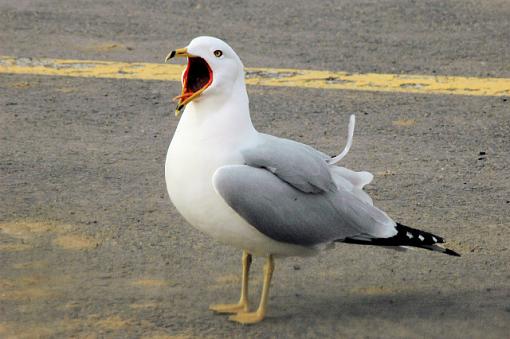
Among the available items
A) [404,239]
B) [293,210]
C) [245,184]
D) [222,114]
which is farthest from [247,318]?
[222,114]

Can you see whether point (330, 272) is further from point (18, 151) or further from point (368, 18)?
point (368, 18)

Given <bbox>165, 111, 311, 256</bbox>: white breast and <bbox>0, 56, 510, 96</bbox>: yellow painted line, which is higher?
<bbox>0, 56, 510, 96</bbox>: yellow painted line

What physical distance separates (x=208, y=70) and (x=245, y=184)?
48 cm

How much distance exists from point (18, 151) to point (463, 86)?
10.0ft

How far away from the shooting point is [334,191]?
182 inches

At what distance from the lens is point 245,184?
435 cm

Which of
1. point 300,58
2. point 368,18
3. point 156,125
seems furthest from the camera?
point 368,18

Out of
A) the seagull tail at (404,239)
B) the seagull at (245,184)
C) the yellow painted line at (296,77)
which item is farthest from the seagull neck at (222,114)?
the yellow painted line at (296,77)

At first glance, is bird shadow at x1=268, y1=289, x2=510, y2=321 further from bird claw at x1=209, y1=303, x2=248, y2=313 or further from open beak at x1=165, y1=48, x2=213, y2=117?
open beak at x1=165, y1=48, x2=213, y2=117

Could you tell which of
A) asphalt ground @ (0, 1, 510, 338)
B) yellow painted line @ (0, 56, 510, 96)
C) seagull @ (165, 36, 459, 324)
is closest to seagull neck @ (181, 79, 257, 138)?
seagull @ (165, 36, 459, 324)

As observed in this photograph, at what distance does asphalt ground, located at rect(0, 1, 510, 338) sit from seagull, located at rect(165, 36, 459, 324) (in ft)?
1.07

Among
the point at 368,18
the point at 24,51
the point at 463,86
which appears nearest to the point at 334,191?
the point at 463,86

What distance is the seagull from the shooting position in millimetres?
4363

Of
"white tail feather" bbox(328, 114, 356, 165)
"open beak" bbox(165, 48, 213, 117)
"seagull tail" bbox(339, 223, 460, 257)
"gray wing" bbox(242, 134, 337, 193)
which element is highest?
"open beak" bbox(165, 48, 213, 117)
